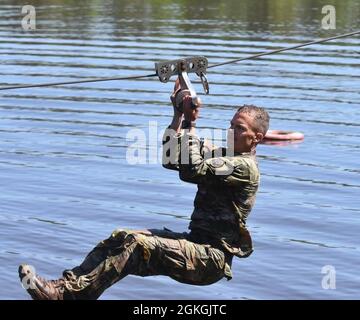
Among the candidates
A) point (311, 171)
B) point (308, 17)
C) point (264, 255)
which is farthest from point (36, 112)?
point (308, 17)

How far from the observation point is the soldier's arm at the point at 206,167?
475 inches

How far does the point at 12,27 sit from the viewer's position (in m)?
45.1

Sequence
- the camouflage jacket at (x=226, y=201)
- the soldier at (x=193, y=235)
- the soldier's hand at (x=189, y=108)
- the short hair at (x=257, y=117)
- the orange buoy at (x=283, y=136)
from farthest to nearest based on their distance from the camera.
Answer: the orange buoy at (x=283, y=136)
the short hair at (x=257, y=117)
the camouflage jacket at (x=226, y=201)
the soldier at (x=193, y=235)
the soldier's hand at (x=189, y=108)


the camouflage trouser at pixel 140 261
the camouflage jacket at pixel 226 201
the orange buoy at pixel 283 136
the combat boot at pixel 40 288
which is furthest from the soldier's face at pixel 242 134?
the orange buoy at pixel 283 136

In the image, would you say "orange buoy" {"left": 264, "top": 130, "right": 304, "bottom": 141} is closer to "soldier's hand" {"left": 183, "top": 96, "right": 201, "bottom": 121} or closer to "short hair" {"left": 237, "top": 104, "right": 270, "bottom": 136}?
"short hair" {"left": 237, "top": 104, "right": 270, "bottom": 136}

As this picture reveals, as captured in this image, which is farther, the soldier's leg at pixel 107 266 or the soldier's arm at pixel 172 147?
the soldier's leg at pixel 107 266

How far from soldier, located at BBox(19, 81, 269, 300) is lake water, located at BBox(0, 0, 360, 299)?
10.1 ft

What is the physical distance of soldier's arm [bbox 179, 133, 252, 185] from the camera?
1206cm

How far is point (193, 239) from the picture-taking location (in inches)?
504

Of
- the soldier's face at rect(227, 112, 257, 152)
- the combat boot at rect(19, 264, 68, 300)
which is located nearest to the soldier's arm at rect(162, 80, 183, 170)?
the soldier's face at rect(227, 112, 257, 152)

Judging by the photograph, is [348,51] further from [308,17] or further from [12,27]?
[12,27]

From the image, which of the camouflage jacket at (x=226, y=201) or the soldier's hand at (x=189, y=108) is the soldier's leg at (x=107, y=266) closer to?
the camouflage jacket at (x=226, y=201)

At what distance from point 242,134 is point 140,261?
1.77 meters

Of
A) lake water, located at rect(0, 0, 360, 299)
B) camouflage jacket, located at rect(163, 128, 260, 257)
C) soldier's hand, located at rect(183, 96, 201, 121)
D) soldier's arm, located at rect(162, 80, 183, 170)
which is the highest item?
soldier's hand, located at rect(183, 96, 201, 121)
